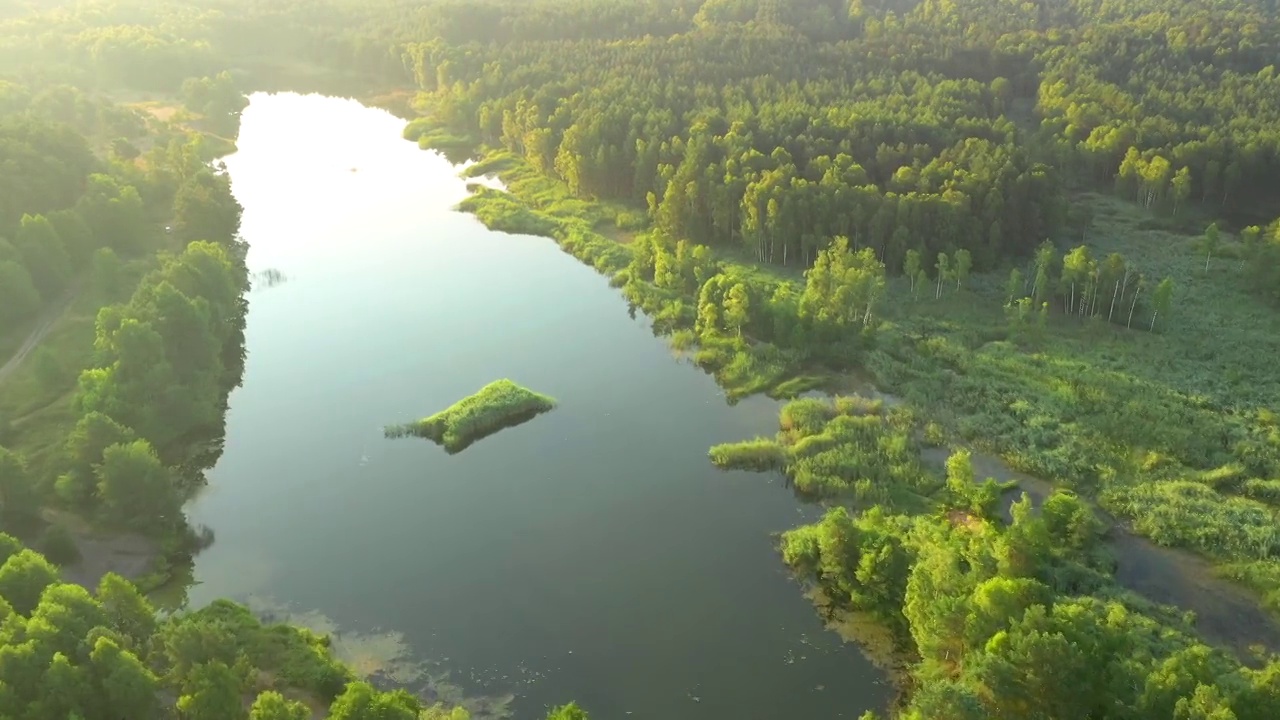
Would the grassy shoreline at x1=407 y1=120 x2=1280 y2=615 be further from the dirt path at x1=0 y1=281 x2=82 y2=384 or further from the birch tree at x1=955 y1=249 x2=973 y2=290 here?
the dirt path at x1=0 y1=281 x2=82 y2=384

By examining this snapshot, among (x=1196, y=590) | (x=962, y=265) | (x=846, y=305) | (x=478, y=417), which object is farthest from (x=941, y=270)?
(x=478, y=417)

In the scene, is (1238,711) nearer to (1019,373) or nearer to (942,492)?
(942,492)

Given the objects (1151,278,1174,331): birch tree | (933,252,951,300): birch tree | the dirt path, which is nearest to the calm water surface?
the dirt path

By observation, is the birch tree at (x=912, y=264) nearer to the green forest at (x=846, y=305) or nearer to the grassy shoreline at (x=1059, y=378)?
the green forest at (x=846, y=305)

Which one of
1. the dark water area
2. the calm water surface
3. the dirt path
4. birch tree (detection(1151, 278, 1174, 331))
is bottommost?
the calm water surface

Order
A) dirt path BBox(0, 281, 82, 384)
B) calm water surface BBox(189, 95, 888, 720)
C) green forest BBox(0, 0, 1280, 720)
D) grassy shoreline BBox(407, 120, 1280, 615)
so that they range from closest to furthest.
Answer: green forest BBox(0, 0, 1280, 720) < calm water surface BBox(189, 95, 888, 720) < grassy shoreline BBox(407, 120, 1280, 615) < dirt path BBox(0, 281, 82, 384)

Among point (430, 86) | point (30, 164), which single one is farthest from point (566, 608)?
point (430, 86)

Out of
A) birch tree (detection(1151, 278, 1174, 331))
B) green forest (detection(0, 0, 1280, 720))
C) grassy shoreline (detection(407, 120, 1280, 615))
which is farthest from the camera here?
birch tree (detection(1151, 278, 1174, 331))
